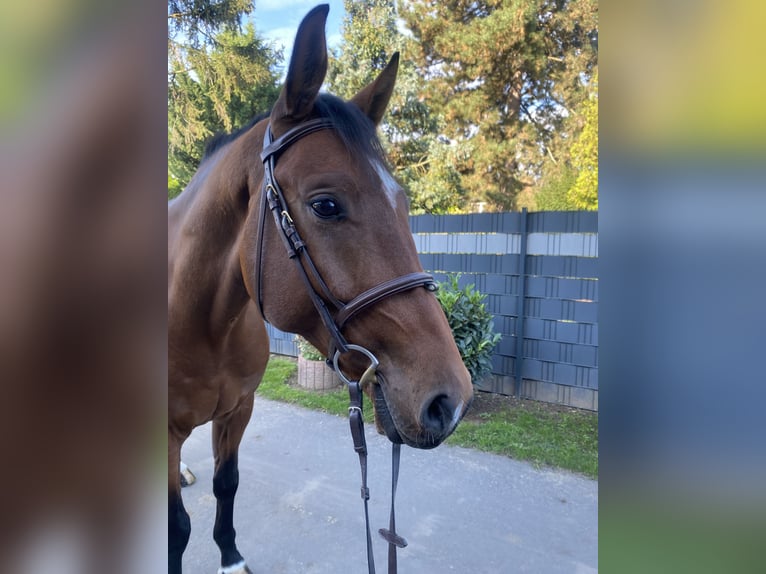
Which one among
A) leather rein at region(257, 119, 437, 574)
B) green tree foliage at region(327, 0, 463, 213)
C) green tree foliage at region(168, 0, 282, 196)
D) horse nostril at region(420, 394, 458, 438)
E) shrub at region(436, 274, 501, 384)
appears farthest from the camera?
green tree foliage at region(327, 0, 463, 213)

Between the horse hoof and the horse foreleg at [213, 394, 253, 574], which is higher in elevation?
the horse foreleg at [213, 394, 253, 574]

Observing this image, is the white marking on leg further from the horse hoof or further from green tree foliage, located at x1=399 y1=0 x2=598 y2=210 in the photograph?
green tree foliage, located at x1=399 y1=0 x2=598 y2=210

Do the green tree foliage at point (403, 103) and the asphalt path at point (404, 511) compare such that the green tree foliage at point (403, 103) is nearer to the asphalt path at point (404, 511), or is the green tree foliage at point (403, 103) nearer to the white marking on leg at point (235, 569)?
the asphalt path at point (404, 511)

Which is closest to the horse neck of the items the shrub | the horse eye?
the horse eye

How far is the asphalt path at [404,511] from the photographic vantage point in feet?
8.66

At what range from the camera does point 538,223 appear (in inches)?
201

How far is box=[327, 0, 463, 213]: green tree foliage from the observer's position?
40.1ft

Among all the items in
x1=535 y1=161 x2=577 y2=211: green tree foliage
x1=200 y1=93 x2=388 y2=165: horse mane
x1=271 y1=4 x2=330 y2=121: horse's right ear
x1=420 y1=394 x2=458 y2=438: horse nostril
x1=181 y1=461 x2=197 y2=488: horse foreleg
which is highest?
x1=535 y1=161 x2=577 y2=211: green tree foliage

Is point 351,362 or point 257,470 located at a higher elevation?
point 351,362

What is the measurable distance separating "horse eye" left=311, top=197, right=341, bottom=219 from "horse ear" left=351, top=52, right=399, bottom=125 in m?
0.50

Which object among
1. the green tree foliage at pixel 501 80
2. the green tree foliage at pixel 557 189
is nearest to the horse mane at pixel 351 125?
the green tree foliage at pixel 501 80
